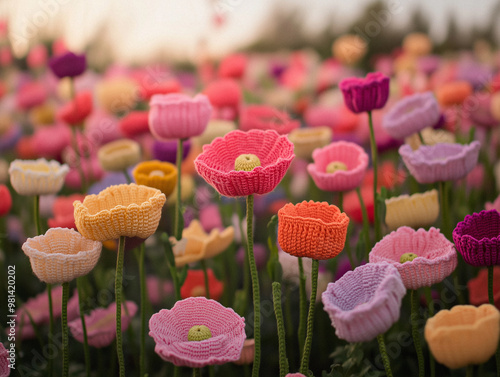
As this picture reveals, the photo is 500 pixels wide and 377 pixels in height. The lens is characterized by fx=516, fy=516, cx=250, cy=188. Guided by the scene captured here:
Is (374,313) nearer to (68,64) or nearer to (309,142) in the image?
(309,142)

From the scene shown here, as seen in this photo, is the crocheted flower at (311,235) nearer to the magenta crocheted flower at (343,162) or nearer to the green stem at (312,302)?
the green stem at (312,302)

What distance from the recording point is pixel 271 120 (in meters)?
1.45

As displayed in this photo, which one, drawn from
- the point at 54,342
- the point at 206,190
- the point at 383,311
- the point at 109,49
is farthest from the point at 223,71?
the point at 109,49

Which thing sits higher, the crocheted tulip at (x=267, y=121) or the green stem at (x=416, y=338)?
the crocheted tulip at (x=267, y=121)

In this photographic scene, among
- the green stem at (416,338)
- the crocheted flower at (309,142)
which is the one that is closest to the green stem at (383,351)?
the green stem at (416,338)

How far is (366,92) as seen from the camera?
1.04 metres

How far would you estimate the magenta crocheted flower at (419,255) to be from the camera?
76 centimetres

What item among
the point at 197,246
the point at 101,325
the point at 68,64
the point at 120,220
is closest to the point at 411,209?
the point at 197,246

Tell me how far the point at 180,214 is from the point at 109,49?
2892 mm

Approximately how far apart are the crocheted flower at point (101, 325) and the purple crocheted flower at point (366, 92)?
0.64 metres

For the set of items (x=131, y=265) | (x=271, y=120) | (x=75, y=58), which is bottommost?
(x=131, y=265)

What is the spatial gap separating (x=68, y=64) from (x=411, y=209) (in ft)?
3.11

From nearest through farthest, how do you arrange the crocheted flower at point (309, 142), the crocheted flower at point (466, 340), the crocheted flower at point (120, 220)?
1. the crocheted flower at point (466, 340)
2. the crocheted flower at point (120, 220)
3. the crocheted flower at point (309, 142)

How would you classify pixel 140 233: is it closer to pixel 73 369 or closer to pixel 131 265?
pixel 73 369
